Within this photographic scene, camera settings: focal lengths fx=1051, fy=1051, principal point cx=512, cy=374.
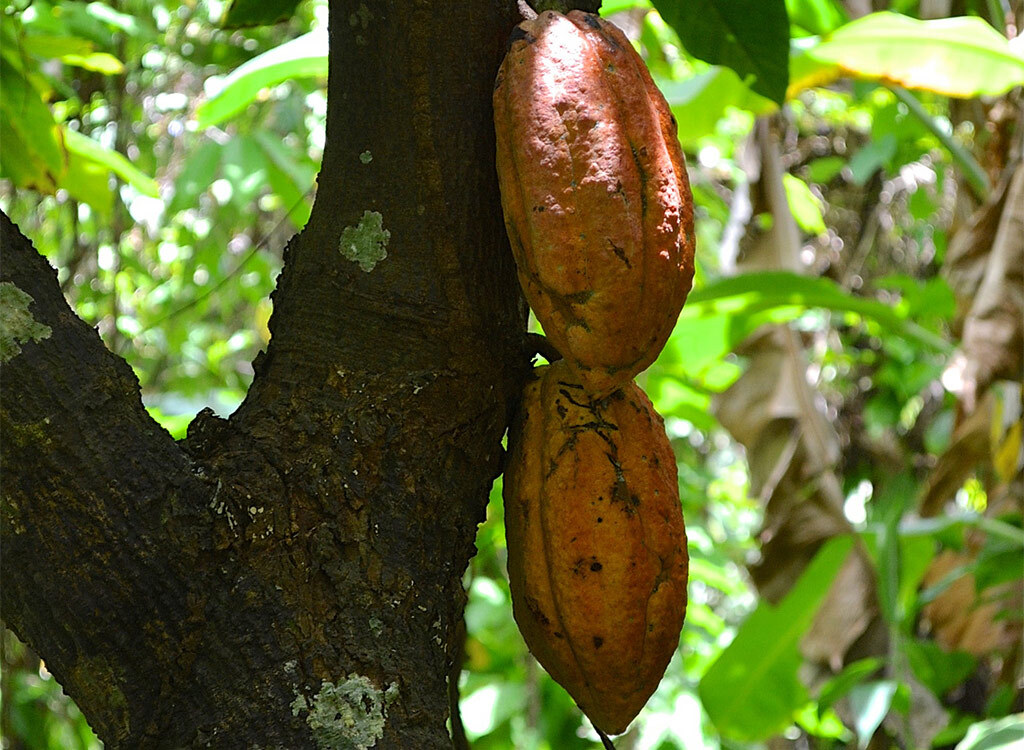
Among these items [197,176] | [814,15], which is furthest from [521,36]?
[197,176]

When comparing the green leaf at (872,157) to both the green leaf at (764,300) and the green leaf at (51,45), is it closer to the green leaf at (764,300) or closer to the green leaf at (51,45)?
the green leaf at (764,300)

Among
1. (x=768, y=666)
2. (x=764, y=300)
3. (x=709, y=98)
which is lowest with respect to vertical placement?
(x=768, y=666)

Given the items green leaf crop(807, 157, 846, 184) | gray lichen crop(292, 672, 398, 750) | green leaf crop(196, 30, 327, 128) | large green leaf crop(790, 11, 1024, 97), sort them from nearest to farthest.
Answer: gray lichen crop(292, 672, 398, 750), green leaf crop(196, 30, 327, 128), large green leaf crop(790, 11, 1024, 97), green leaf crop(807, 157, 846, 184)

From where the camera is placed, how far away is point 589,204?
0.68 meters

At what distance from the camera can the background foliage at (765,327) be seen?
1567 millimetres

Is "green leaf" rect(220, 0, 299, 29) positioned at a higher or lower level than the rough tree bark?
higher

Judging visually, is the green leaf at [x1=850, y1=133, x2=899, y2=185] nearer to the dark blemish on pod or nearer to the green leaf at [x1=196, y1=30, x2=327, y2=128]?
the green leaf at [x1=196, y1=30, x2=327, y2=128]

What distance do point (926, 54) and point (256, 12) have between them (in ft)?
3.90

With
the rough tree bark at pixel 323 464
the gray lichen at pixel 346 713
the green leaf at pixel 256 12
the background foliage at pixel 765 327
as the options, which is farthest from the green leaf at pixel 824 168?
the gray lichen at pixel 346 713

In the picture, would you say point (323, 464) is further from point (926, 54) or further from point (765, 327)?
point (765, 327)

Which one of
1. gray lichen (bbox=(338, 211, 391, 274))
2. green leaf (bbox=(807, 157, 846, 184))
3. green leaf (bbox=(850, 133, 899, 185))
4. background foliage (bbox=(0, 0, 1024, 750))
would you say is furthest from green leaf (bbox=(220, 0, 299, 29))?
green leaf (bbox=(807, 157, 846, 184))

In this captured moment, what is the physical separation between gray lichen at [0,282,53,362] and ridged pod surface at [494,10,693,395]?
31 centimetres

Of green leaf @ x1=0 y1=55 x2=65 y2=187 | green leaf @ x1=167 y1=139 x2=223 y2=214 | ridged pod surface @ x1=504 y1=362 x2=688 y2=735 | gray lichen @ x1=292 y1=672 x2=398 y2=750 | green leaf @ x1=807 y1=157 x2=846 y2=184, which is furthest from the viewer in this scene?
green leaf @ x1=807 y1=157 x2=846 y2=184

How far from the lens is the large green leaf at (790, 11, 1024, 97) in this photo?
167cm
